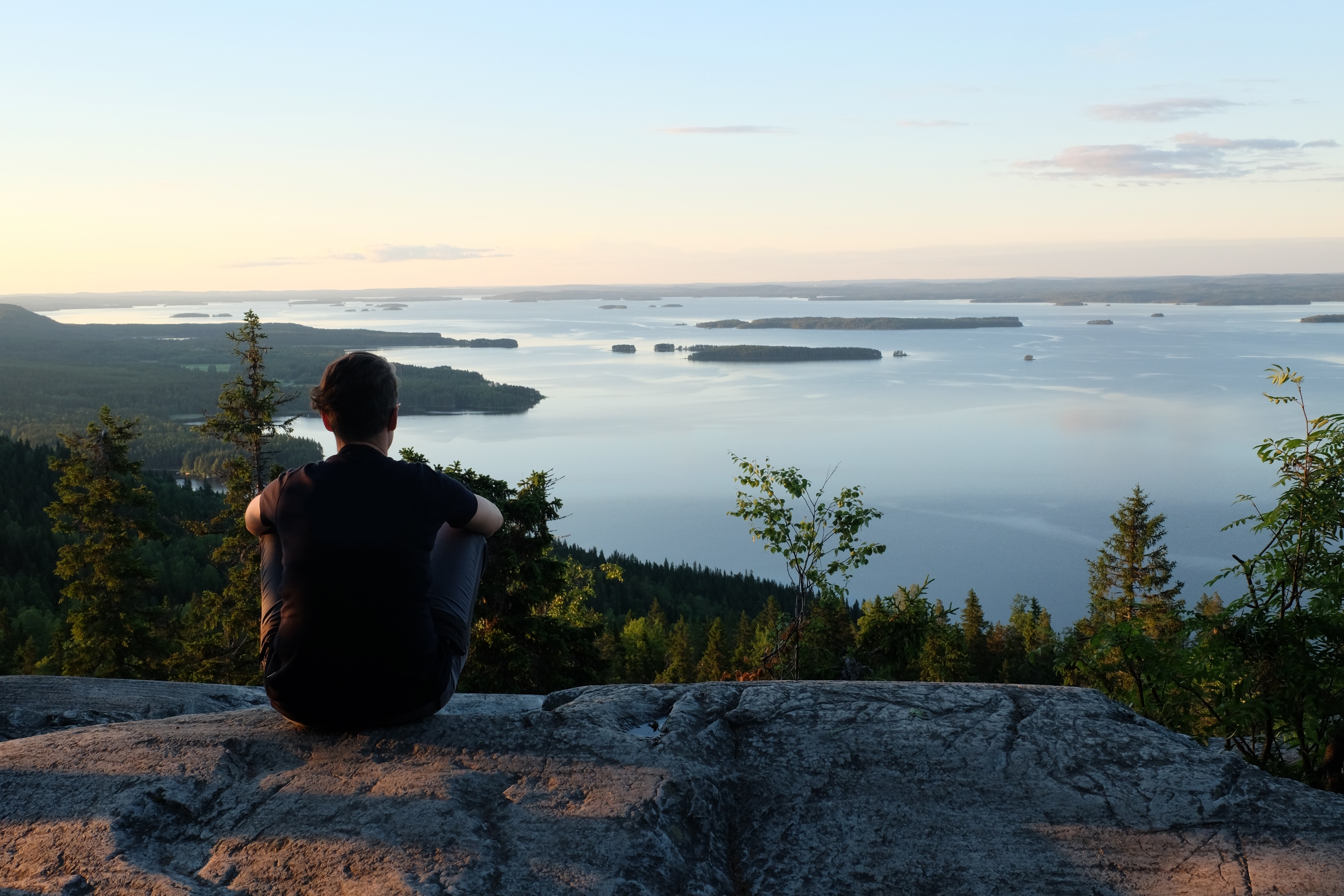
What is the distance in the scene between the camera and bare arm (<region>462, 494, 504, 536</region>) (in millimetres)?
3723

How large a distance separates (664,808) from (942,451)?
76.3m

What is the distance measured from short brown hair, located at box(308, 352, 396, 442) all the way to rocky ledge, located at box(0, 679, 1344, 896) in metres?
1.32

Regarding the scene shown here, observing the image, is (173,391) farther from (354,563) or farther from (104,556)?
(354,563)

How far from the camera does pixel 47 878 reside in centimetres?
288

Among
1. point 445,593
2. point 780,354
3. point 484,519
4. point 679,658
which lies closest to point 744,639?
point 679,658

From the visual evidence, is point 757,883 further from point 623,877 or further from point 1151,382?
point 1151,382

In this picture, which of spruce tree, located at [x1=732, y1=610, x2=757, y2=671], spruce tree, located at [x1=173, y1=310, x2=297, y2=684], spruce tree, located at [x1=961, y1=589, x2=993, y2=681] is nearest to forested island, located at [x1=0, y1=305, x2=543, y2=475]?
spruce tree, located at [x1=732, y1=610, x2=757, y2=671]

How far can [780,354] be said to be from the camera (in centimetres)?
17512

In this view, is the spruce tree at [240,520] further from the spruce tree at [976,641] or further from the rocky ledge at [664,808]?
the spruce tree at [976,641]

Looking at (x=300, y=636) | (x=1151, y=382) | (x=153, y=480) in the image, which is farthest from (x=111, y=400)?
(x=300, y=636)

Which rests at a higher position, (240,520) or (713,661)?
(240,520)

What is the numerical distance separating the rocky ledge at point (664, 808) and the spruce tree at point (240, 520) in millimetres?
15883

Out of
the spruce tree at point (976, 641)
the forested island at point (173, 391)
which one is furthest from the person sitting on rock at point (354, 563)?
the forested island at point (173, 391)

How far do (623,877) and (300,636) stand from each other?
5.14 ft
